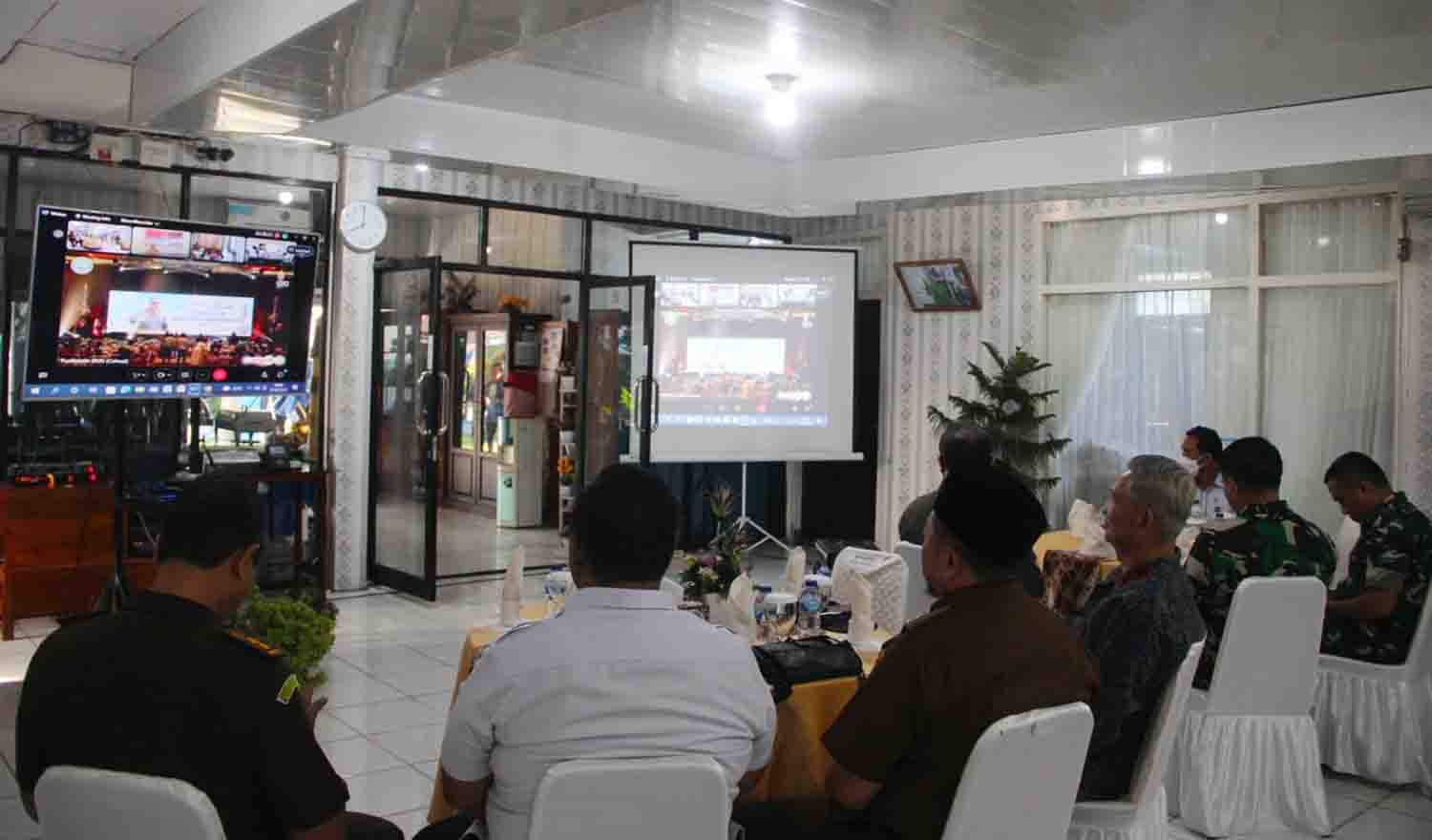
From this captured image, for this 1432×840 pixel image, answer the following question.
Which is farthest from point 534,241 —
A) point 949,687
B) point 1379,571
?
point 949,687

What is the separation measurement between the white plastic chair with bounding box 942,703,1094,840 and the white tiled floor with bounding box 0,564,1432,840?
212 centimetres

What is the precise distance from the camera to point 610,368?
8.79 m

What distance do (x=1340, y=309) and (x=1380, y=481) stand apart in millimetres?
2930

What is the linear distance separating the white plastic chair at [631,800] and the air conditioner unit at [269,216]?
635 cm

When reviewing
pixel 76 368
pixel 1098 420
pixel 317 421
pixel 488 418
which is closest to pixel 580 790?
pixel 76 368

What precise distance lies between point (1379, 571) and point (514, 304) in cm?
854

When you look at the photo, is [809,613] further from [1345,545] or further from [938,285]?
[938,285]

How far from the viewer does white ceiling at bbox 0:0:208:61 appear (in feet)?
16.8

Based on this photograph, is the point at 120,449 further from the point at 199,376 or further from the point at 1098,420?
the point at 1098,420

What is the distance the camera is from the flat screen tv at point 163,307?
574 centimetres

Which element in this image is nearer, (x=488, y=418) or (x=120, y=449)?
(x=120, y=449)

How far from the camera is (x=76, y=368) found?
5832 mm

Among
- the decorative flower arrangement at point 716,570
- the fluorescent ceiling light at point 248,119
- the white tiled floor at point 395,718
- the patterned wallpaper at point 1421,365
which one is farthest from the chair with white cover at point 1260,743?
the fluorescent ceiling light at point 248,119

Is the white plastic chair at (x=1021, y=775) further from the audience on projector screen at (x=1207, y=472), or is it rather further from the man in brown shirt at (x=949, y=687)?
the audience on projector screen at (x=1207, y=472)
